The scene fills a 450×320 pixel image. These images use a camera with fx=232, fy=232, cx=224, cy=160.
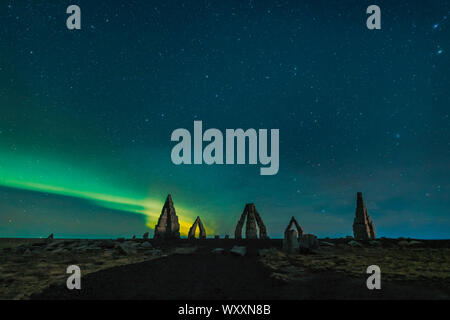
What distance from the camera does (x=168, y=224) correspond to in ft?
83.2

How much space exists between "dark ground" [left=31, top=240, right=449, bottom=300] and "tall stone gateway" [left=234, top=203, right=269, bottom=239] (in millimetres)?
15965

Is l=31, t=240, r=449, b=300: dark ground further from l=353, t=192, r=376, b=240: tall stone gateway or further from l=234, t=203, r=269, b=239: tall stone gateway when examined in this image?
l=353, t=192, r=376, b=240: tall stone gateway

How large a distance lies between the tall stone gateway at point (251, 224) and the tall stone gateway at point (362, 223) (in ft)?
31.6

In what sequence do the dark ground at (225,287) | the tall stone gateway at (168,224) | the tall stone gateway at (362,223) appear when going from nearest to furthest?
the dark ground at (225,287)
the tall stone gateway at (362,223)
the tall stone gateway at (168,224)

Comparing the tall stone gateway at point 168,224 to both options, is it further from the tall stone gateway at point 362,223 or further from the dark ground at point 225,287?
the tall stone gateway at point 362,223

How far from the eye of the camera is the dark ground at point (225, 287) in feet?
20.9

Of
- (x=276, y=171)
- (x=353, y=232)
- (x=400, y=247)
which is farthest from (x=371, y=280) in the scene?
(x=353, y=232)

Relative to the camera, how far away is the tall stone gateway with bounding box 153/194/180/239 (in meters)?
24.9

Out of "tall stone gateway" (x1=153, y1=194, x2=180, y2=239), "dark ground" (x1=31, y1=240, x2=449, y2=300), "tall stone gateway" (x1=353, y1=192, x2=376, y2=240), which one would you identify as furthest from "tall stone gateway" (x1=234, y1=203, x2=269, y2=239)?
"dark ground" (x1=31, y1=240, x2=449, y2=300)

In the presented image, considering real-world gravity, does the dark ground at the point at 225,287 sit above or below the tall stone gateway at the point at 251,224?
above

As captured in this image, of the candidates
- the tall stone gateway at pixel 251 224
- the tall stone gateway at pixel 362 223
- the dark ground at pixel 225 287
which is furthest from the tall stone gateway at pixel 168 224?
the tall stone gateway at pixel 362 223
